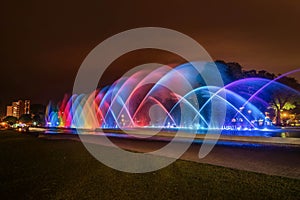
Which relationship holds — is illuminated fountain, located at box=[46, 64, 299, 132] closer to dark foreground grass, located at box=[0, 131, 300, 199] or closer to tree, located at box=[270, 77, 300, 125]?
tree, located at box=[270, 77, 300, 125]

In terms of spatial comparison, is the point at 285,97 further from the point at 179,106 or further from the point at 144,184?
the point at 144,184

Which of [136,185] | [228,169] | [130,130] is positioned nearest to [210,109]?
[130,130]

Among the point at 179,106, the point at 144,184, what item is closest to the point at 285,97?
the point at 179,106

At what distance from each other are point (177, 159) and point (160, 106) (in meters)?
32.1

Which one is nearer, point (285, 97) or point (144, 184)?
point (144, 184)

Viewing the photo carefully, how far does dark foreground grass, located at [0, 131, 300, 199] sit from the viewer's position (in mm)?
6805

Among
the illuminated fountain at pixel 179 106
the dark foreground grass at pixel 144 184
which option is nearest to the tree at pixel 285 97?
the illuminated fountain at pixel 179 106

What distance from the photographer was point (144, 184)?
26.0 ft

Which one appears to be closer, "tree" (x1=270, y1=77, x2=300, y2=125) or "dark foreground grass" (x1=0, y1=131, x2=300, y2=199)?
"dark foreground grass" (x1=0, y1=131, x2=300, y2=199)

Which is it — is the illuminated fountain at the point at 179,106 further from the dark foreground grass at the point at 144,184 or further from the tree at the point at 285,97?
the dark foreground grass at the point at 144,184

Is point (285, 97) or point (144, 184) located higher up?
point (144, 184)

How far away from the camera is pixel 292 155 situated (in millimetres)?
12055

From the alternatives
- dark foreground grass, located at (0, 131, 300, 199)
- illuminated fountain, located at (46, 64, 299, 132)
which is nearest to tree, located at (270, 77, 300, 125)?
illuminated fountain, located at (46, 64, 299, 132)

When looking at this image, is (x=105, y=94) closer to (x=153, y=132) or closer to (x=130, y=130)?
(x=130, y=130)
